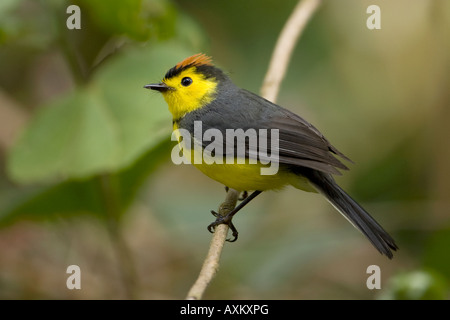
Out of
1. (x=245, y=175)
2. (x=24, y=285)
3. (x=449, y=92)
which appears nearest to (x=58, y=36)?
(x=245, y=175)

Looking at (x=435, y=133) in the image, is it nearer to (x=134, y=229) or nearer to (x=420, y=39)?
(x=420, y=39)

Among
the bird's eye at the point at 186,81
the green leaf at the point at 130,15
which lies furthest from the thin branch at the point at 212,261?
the green leaf at the point at 130,15

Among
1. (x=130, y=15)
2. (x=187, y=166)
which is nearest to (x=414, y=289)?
(x=130, y=15)

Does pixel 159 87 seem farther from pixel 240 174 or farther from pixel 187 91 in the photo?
pixel 240 174

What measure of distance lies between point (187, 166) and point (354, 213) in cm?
350

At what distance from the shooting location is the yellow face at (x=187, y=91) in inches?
149

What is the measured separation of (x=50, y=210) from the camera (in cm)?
418

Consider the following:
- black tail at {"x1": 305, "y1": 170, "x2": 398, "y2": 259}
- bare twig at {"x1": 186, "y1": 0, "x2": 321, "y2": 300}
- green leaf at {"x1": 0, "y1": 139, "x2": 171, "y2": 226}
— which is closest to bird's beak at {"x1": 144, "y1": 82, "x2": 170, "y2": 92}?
green leaf at {"x1": 0, "y1": 139, "x2": 171, "y2": 226}

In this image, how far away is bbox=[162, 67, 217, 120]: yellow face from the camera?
378 cm

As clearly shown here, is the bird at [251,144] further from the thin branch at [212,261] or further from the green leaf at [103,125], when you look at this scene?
the green leaf at [103,125]

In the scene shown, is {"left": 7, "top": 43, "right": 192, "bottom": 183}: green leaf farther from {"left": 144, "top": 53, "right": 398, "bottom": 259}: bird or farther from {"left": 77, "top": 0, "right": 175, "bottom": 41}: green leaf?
{"left": 144, "top": 53, "right": 398, "bottom": 259}: bird

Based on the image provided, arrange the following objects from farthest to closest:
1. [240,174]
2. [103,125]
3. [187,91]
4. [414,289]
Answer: [103,125] < [187,91] < [240,174] < [414,289]

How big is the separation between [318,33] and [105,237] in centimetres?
256

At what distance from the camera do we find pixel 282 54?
148 inches
